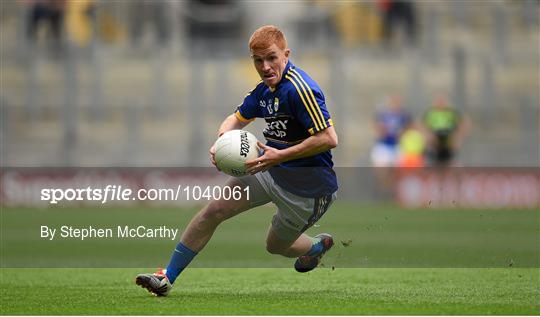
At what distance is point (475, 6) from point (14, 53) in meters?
9.87

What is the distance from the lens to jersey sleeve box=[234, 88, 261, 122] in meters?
9.18

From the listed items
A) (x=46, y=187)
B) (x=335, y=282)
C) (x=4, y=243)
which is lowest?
(x=46, y=187)

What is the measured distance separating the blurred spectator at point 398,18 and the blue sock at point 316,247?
51.9 ft

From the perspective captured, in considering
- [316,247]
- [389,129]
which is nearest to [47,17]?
[389,129]

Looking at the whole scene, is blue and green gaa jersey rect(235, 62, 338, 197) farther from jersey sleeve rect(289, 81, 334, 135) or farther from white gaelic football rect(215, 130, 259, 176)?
white gaelic football rect(215, 130, 259, 176)

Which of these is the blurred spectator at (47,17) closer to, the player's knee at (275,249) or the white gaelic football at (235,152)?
the player's knee at (275,249)

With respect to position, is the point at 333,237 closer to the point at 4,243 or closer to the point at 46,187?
the point at 4,243

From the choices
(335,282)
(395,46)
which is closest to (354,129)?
(395,46)

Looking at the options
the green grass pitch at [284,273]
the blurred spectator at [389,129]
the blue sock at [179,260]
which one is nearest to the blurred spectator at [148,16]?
the blurred spectator at [389,129]

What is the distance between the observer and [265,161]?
8672 millimetres

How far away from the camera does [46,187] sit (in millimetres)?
22312

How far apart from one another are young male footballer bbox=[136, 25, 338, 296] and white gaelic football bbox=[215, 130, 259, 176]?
57 millimetres

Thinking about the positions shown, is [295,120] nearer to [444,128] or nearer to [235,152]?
[235,152]

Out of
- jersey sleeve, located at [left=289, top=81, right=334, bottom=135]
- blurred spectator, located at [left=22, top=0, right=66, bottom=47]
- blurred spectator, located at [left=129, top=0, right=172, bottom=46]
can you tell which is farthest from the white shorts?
blurred spectator, located at [left=129, top=0, right=172, bottom=46]
